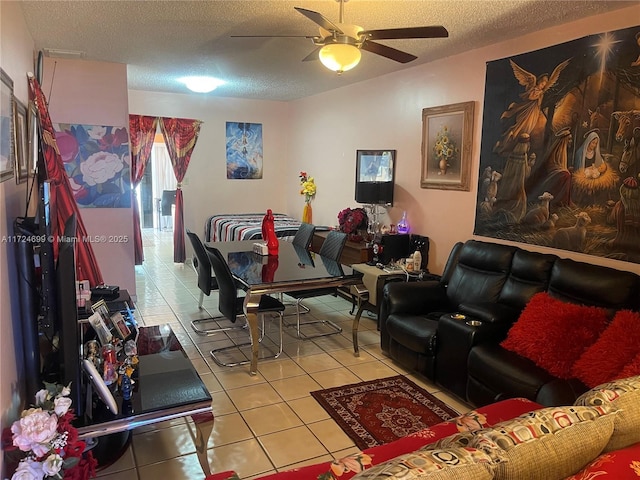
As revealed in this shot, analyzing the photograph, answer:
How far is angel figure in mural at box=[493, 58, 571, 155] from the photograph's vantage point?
338cm

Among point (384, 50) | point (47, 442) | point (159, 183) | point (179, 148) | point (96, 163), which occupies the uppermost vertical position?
point (384, 50)

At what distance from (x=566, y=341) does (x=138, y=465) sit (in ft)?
7.78

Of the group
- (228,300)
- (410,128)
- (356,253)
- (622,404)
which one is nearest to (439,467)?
(622,404)

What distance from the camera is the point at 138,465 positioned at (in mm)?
2355

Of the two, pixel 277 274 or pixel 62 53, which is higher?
pixel 62 53

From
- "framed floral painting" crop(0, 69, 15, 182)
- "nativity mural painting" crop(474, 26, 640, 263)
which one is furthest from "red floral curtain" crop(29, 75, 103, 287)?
"nativity mural painting" crop(474, 26, 640, 263)

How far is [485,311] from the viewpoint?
2.99 m

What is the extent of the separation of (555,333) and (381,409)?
1139 millimetres

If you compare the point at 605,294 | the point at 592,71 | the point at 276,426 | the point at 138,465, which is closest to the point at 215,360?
the point at 276,426

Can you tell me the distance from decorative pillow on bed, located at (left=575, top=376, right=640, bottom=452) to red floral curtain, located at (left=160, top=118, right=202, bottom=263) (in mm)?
6240

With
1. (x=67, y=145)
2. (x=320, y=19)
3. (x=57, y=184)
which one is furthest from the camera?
(x=67, y=145)

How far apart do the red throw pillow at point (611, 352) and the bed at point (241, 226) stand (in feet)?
13.1

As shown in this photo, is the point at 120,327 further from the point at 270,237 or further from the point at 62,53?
the point at 62,53

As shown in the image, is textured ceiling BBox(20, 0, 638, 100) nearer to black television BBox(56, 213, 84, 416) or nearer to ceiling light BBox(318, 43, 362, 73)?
ceiling light BBox(318, 43, 362, 73)
